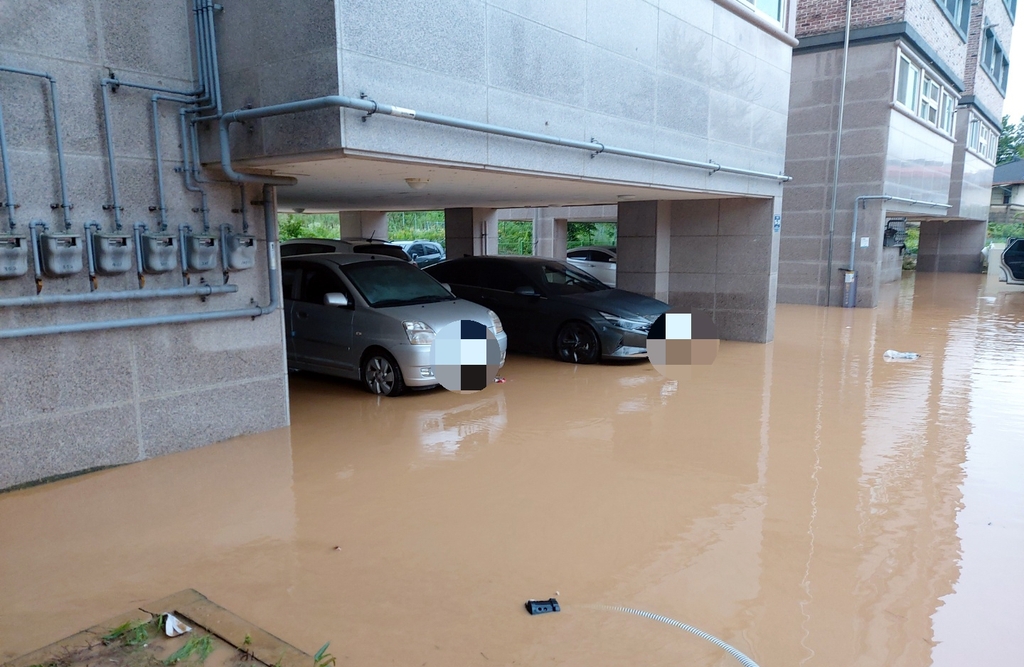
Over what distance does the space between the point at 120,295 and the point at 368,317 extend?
2.82 m

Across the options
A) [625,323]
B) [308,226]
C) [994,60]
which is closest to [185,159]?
[625,323]

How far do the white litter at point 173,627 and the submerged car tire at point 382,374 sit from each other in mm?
4547

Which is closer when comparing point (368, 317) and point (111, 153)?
point (111, 153)

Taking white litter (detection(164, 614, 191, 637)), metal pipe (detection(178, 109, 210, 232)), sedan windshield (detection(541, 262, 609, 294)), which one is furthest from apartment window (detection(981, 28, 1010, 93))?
white litter (detection(164, 614, 191, 637))

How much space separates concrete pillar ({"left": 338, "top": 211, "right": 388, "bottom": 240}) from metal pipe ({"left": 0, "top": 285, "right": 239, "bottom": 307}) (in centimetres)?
1601

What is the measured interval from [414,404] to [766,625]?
4.88 metres

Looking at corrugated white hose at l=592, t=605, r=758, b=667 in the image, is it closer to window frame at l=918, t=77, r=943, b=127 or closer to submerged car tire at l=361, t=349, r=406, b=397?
submerged car tire at l=361, t=349, r=406, b=397

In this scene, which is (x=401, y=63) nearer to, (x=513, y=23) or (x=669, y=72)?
Result: (x=513, y=23)

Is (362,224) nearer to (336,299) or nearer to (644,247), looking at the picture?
(644,247)

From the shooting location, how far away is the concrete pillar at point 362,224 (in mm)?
21953

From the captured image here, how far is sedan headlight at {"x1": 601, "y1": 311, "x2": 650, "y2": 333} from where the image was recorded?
9587 millimetres

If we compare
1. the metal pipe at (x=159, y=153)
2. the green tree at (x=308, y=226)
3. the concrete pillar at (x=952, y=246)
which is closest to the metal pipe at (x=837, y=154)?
the metal pipe at (x=159, y=153)

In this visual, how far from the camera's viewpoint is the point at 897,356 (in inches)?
418

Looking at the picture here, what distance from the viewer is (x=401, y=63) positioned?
17.8 feet
